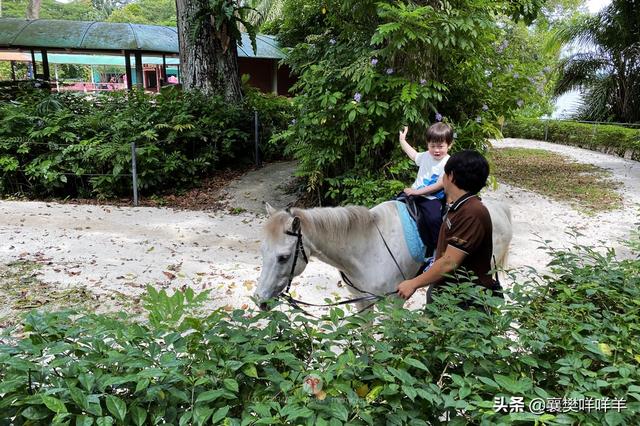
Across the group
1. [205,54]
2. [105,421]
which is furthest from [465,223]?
[205,54]

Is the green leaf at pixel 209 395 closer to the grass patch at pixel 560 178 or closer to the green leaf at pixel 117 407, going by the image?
the green leaf at pixel 117 407

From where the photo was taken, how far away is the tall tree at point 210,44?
10531mm

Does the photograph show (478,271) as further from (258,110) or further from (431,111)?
(258,110)

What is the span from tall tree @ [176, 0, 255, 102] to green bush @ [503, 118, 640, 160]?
8.41m

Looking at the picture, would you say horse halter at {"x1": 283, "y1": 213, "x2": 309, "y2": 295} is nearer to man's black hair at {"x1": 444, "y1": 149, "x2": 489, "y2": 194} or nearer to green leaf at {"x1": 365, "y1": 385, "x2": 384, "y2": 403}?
man's black hair at {"x1": 444, "y1": 149, "x2": 489, "y2": 194}

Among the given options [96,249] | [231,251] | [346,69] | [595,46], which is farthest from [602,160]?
[96,249]

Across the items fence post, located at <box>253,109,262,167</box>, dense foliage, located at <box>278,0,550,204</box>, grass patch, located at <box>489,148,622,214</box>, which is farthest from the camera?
fence post, located at <box>253,109,262,167</box>

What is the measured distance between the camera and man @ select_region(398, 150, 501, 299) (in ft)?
8.25

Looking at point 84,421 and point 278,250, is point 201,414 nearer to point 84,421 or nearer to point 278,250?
point 84,421

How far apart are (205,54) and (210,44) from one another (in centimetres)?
25

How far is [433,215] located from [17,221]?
21.6 ft

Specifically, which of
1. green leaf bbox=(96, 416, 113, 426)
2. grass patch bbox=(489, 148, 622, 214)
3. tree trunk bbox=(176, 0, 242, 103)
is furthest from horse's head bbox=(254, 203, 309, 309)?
tree trunk bbox=(176, 0, 242, 103)

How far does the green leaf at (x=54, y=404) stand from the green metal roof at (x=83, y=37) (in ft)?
51.0

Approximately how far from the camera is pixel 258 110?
454 inches
